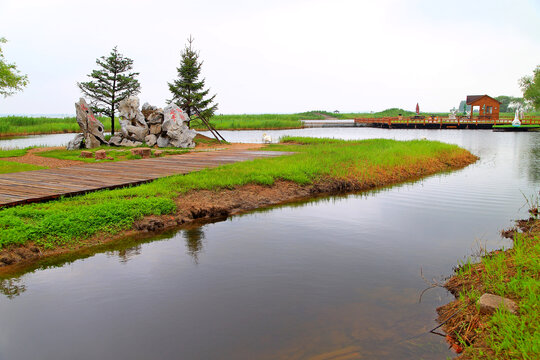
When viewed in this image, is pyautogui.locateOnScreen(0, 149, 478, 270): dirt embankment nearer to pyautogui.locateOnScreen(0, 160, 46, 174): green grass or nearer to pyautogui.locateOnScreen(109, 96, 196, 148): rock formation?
pyautogui.locateOnScreen(0, 160, 46, 174): green grass

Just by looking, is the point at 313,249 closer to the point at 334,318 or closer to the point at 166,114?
the point at 334,318

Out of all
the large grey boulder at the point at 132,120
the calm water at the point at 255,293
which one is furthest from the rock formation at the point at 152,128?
the calm water at the point at 255,293

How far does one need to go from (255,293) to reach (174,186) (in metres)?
4.98

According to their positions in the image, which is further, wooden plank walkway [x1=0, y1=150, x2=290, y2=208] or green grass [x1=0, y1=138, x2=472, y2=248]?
wooden plank walkway [x1=0, y1=150, x2=290, y2=208]

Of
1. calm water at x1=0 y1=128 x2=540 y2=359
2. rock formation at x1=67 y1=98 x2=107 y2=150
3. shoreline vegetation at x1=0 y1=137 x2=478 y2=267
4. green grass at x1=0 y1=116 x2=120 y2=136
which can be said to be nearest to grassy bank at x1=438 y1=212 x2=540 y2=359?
calm water at x1=0 y1=128 x2=540 y2=359

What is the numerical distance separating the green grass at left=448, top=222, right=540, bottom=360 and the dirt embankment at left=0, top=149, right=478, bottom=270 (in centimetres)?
573

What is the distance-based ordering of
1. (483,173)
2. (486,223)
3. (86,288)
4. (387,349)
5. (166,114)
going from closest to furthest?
1. (387,349)
2. (86,288)
3. (486,223)
4. (483,173)
5. (166,114)

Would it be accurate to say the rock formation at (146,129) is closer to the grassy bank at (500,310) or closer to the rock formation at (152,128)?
the rock formation at (152,128)

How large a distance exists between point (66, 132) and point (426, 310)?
147 feet

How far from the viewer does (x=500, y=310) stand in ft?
13.4

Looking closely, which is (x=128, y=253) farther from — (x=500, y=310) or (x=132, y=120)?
(x=132, y=120)

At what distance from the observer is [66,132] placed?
42.1 metres

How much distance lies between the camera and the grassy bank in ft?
12.0

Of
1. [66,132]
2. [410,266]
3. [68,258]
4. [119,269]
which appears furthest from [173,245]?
[66,132]
